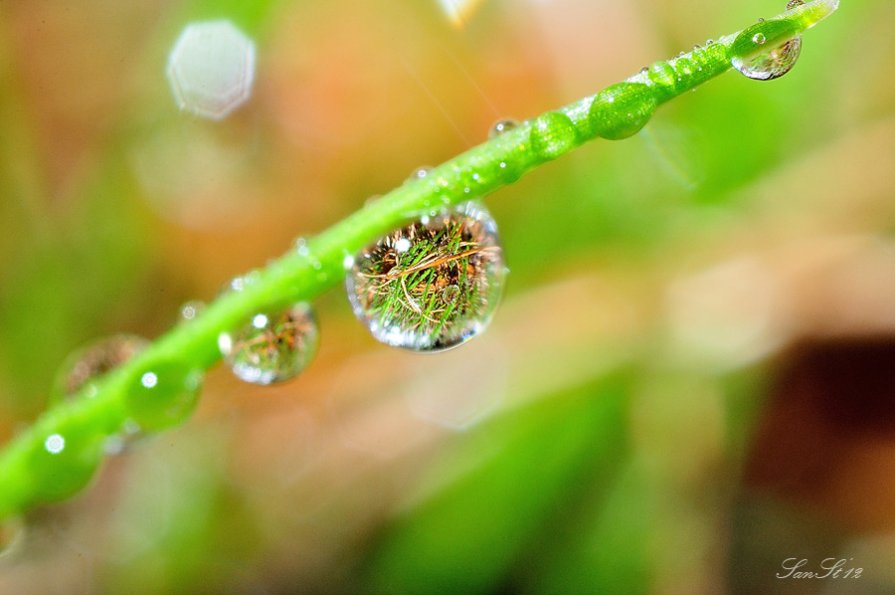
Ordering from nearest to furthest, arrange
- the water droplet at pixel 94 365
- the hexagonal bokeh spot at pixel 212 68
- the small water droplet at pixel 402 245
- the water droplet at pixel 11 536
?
1. the small water droplet at pixel 402 245
2. the water droplet at pixel 94 365
3. the water droplet at pixel 11 536
4. the hexagonal bokeh spot at pixel 212 68

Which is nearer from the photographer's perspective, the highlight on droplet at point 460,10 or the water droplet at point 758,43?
the water droplet at point 758,43


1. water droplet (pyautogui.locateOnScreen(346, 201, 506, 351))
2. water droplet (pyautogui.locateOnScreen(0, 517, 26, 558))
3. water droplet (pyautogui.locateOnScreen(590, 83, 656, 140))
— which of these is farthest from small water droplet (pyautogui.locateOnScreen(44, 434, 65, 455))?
water droplet (pyautogui.locateOnScreen(590, 83, 656, 140))

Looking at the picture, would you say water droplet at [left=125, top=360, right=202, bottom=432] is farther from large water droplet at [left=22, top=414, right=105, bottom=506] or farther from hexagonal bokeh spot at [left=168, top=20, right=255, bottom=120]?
hexagonal bokeh spot at [left=168, top=20, right=255, bottom=120]

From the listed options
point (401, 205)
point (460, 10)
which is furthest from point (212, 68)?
point (401, 205)

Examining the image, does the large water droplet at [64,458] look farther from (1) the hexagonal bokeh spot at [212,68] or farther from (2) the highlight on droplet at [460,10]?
(2) the highlight on droplet at [460,10]

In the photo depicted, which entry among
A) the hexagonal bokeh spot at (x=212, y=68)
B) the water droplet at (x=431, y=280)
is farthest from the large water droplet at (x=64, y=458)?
the hexagonal bokeh spot at (x=212, y=68)

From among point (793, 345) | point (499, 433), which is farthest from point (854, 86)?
point (499, 433)

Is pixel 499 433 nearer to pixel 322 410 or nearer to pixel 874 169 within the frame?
pixel 322 410
